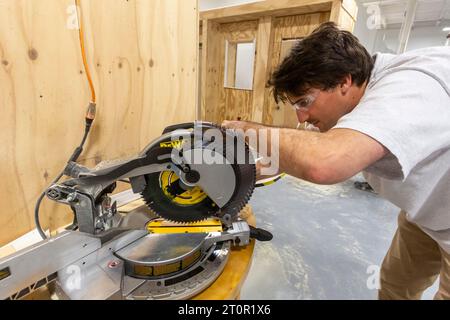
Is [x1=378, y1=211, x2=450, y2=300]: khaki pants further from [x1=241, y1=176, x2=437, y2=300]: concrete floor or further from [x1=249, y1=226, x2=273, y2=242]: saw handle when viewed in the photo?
[x1=249, y1=226, x2=273, y2=242]: saw handle

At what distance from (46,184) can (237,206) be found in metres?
0.66

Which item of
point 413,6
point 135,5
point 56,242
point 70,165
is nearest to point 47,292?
point 56,242

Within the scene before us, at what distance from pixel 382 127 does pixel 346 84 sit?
0.38 m

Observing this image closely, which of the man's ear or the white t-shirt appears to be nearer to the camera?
the white t-shirt

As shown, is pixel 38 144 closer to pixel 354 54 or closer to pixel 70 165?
pixel 70 165

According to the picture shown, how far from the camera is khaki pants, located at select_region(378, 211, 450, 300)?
103 centimetres

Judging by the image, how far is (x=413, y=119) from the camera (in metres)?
0.49

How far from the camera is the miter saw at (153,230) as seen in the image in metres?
0.49

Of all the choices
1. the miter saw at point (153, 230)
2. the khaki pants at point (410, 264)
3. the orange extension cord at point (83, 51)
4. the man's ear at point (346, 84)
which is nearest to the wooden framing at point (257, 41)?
the man's ear at point (346, 84)

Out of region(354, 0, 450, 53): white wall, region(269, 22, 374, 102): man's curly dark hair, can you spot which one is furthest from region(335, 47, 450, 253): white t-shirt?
region(354, 0, 450, 53): white wall

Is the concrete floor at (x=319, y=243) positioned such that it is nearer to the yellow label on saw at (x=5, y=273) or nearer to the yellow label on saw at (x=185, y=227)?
the yellow label on saw at (x=185, y=227)

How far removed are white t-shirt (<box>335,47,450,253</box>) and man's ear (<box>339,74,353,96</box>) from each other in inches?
5.5

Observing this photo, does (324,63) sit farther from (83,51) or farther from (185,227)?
(83,51)

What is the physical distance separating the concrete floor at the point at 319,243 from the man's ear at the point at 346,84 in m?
1.11
